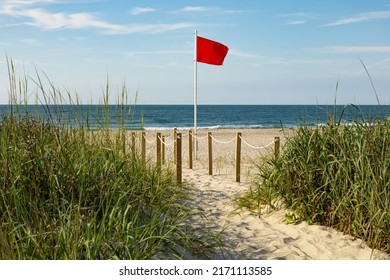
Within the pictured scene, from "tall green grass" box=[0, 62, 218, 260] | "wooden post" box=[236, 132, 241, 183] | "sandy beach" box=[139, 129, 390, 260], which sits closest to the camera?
"tall green grass" box=[0, 62, 218, 260]

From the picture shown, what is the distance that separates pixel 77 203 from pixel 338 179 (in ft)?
8.94

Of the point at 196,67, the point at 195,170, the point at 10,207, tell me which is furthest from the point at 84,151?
the point at 196,67

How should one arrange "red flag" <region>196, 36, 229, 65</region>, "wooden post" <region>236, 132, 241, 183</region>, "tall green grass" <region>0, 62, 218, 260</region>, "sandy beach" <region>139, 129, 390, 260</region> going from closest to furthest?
"tall green grass" <region>0, 62, 218, 260</region> → "sandy beach" <region>139, 129, 390, 260</region> → "wooden post" <region>236, 132, 241, 183</region> → "red flag" <region>196, 36, 229, 65</region>

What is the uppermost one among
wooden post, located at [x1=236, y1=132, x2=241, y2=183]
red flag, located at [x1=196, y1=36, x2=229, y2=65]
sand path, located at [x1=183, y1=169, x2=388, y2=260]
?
red flag, located at [x1=196, y1=36, x2=229, y2=65]

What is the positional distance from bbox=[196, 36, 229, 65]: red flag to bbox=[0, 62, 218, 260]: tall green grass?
24.7 feet

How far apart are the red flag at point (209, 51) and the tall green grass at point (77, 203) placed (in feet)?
24.7

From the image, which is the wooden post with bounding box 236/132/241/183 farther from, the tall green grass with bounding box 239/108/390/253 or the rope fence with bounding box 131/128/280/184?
the tall green grass with bounding box 239/108/390/253

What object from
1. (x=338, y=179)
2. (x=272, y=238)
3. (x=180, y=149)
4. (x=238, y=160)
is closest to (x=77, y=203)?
(x=272, y=238)

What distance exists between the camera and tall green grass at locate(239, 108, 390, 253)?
4414 millimetres

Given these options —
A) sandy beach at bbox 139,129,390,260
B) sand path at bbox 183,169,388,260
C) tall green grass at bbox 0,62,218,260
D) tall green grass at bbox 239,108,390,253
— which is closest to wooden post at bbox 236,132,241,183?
sandy beach at bbox 139,129,390,260

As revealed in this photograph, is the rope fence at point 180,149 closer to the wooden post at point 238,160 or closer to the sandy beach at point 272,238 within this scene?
the wooden post at point 238,160

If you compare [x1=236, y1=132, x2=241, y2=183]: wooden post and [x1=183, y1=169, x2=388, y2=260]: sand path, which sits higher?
[x1=236, y1=132, x2=241, y2=183]: wooden post

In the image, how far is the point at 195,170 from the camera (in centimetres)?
967
